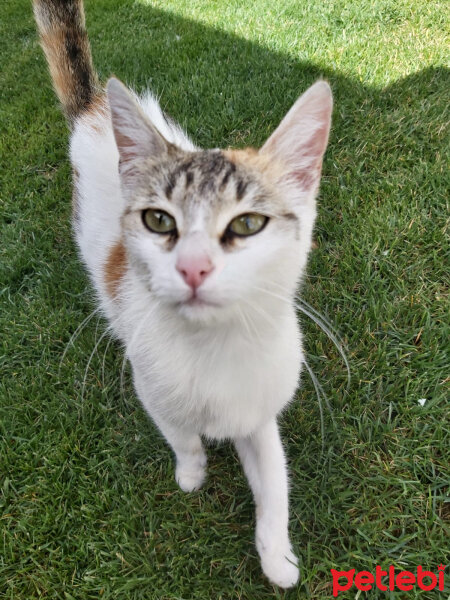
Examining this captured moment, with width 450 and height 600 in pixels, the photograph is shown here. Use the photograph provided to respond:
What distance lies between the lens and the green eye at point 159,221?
114 cm

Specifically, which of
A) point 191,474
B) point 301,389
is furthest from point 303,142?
point 191,474

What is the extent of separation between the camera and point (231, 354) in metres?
1.21

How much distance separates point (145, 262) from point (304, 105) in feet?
1.84

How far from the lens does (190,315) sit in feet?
3.38

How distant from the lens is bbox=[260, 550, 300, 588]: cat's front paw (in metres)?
1.36

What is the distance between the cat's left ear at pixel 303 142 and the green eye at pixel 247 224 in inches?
7.2

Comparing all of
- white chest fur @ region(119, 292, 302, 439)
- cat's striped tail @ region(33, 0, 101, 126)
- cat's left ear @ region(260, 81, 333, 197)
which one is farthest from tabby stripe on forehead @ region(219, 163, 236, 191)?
cat's striped tail @ region(33, 0, 101, 126)

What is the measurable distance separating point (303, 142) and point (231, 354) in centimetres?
59

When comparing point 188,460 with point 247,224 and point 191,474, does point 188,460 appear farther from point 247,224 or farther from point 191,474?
point 247,224

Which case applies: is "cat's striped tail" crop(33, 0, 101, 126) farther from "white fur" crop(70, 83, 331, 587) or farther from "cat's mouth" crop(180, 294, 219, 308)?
"cat's mouth" crop(180, 294, 219, 308)

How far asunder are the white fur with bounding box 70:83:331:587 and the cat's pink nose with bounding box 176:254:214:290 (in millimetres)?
18

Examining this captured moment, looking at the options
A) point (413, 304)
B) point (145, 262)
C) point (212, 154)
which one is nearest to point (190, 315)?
point (145, 262)

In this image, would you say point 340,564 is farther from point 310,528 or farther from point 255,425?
point 255,425

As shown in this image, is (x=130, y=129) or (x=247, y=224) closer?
(x=247, y=224)
